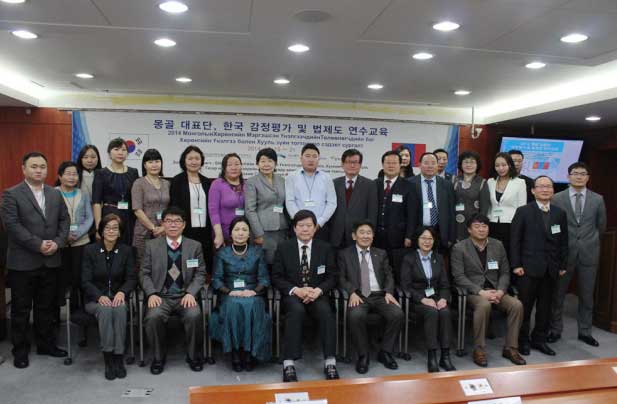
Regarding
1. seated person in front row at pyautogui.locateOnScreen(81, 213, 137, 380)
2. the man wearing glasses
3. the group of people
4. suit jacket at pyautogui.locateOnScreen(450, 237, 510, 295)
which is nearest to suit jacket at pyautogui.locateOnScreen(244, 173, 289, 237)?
the group of people

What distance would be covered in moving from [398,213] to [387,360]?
1315 millimetres

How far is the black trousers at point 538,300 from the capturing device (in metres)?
4.24

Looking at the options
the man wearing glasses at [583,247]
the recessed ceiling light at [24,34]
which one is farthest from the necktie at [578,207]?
the recessed ceiling light at [24,34]

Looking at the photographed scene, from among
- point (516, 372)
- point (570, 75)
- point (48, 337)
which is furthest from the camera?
point (570, 75)

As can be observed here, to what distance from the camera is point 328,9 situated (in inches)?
122

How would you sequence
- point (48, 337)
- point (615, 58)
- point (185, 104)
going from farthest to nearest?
point (185, 104) → point (615, 58) → point (48, 337)

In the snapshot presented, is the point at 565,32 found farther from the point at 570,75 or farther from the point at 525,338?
the point at 525,338

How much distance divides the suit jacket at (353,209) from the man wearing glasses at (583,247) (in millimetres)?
1980

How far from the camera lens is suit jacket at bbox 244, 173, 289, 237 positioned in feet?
13.8

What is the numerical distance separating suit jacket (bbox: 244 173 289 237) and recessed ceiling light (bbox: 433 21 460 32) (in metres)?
1.88

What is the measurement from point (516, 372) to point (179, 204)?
3233 millimetres

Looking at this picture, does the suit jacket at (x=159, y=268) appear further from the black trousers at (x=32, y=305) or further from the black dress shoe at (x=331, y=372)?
the black dress shoe at (x=331, y=372)

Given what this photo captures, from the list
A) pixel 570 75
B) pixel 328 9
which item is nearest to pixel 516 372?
pixel 328 9

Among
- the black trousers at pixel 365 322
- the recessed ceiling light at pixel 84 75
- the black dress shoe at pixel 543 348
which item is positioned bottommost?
the black dress shoe at pixel 543 348
